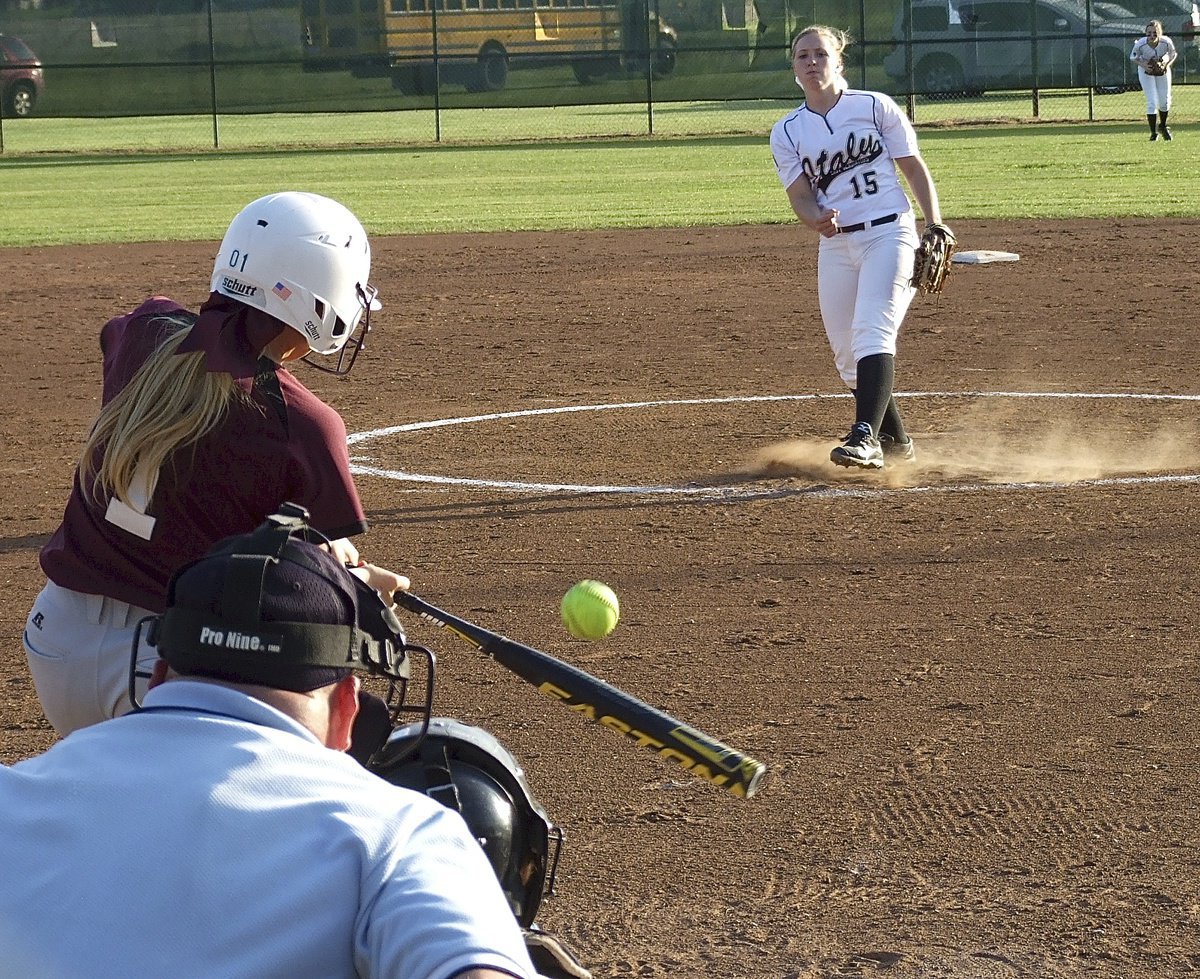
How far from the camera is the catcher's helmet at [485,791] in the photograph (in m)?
3.04

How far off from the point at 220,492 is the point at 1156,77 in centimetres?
2549

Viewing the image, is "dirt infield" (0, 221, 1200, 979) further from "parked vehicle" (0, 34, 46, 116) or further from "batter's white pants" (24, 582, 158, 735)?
"parked vehicle" (0, 34, 46, 116)

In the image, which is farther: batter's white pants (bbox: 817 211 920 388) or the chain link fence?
the chain link fence

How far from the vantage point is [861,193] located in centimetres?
797

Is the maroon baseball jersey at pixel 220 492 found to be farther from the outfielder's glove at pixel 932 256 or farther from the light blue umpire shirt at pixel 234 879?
the outfielder's glove at pixel 932 256

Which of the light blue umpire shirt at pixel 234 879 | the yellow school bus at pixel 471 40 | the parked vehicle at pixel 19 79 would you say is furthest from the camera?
the yellow school bus at pixel 471 40

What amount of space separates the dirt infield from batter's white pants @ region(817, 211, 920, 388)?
0.63 meters

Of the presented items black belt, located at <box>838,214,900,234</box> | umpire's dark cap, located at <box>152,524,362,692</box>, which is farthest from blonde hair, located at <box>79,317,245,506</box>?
black belt, located at <box>838,214,900,234</box>

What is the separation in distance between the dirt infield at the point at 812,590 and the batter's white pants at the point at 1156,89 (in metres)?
14.5

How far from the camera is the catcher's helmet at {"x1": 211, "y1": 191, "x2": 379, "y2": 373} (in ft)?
11.6

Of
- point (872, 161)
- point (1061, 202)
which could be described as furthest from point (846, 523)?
point (1061, 202)

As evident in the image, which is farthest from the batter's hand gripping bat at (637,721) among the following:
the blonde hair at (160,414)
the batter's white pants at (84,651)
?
the batter's white pants at (84,651)

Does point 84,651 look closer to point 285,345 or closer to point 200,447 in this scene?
point 200,447

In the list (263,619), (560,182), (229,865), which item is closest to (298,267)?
(263,619)
